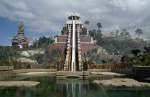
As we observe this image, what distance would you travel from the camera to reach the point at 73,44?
82938 millimetres

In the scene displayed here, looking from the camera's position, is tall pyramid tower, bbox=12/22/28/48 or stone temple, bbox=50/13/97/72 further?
tall pyramid tower, bbox=12/22/28/48

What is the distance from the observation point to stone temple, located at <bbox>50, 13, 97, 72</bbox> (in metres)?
72.6

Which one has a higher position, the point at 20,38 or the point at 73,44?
the point at 20,38

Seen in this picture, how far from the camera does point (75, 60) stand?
74938 mm

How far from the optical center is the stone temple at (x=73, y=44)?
72.6 meters

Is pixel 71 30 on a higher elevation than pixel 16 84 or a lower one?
higher

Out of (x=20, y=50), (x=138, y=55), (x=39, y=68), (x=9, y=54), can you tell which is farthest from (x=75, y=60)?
(x=20, y=50)

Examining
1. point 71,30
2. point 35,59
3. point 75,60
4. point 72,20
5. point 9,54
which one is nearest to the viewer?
point 75,60

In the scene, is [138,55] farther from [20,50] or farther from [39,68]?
[20,50]

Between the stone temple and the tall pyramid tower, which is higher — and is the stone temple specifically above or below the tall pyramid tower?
below

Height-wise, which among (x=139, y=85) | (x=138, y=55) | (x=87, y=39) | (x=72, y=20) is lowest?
(x=139, y=85)

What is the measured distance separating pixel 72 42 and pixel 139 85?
48.1 metres

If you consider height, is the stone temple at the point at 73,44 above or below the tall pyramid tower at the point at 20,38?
below

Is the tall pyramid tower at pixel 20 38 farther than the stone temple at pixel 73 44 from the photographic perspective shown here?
Yes
